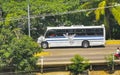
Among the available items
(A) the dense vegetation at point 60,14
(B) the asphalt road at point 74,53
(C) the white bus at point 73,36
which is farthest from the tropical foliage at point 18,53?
(A) the dense vegetation at point 60,14

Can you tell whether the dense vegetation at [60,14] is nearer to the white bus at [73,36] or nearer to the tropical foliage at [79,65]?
the white bus at [73,36]

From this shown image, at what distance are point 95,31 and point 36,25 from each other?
30.1 ft

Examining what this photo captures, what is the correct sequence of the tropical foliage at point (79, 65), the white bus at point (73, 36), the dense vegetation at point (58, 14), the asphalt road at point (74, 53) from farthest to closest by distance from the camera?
the dense vegetation at point (58, 14) < the white bus at point (73, 36) < the asphalt road at point (74, 53) < the tropical foliage at point (79, 65)

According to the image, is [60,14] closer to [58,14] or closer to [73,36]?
[58,14]

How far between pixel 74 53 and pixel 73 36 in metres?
3.83

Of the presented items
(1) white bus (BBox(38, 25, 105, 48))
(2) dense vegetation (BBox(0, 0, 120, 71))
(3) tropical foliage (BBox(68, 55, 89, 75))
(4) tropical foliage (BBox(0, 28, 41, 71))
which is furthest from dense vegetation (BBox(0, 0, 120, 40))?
(3) tropical foliage (BBox(68, 55, 89, 75))

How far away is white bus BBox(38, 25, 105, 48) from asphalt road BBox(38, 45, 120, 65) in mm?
595

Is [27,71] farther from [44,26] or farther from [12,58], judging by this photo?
[44,26]

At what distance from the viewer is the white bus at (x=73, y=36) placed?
46.0 m

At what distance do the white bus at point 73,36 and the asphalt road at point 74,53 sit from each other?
0.59 metres

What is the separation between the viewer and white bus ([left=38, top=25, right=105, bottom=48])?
46000 millimetres

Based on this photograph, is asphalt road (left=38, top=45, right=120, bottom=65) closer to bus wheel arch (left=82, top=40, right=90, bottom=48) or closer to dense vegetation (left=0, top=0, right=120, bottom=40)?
bus wheel arch (left=82, top=40, right=90, bottom=48)

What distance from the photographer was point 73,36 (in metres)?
46.2

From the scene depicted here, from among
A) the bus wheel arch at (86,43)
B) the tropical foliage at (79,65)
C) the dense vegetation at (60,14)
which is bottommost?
the tropical foliage at (79,65)
